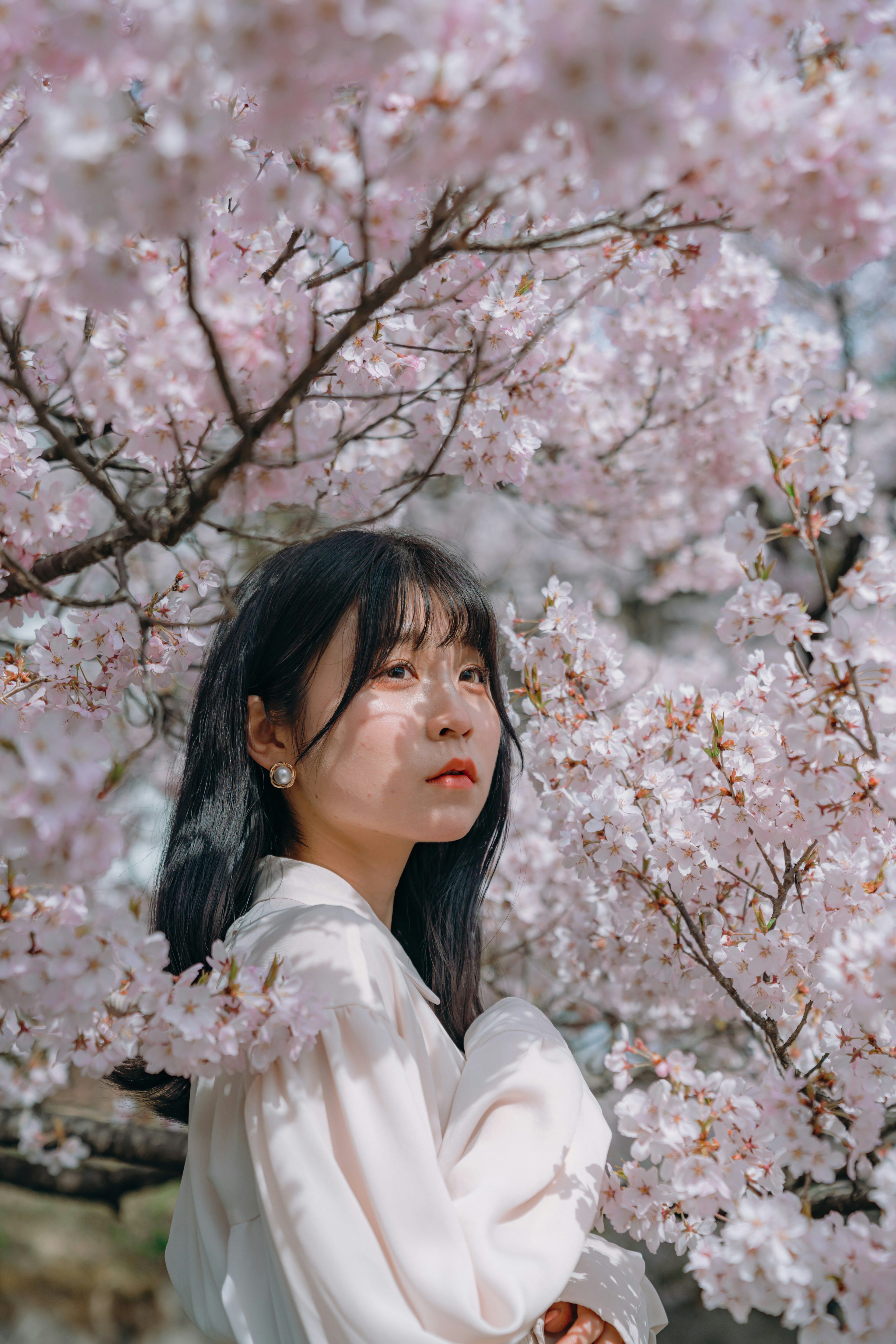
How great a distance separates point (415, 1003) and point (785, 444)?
3.55 feet

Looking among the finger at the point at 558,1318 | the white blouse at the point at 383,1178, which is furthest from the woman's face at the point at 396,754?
the finger at the point at 558,1318

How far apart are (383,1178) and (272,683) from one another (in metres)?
0.91

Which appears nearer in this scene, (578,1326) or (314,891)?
(578,1326)

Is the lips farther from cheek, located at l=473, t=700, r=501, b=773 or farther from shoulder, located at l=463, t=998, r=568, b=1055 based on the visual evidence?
shoulder, located at l=463, t=998, r=568, b=1055

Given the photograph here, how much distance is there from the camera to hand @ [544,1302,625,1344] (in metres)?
1.53

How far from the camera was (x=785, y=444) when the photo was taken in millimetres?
1225

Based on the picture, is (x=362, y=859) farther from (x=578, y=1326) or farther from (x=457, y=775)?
(x=578, y=1326)

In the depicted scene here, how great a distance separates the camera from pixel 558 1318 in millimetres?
1581

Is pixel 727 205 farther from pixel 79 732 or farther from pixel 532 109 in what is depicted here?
pixel 79 732

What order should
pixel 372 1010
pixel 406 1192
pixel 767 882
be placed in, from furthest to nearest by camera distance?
pixel 767 882 → pixel 372 1010 → pixel 406 1192

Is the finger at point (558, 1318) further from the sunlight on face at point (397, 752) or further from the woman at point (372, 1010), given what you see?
the sunlight on face at point (397, 752)

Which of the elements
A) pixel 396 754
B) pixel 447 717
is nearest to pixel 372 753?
pixel 396 754

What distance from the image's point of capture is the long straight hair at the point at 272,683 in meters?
1.73

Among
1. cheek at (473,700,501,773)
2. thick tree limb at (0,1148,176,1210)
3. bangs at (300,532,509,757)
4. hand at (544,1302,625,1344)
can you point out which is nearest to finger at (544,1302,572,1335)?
hand at (544,1302,625,1344)
